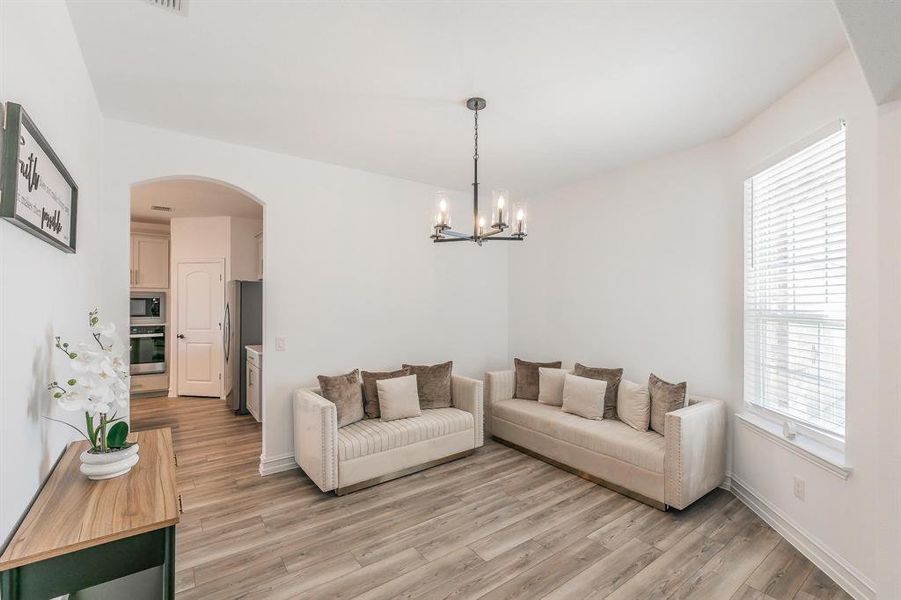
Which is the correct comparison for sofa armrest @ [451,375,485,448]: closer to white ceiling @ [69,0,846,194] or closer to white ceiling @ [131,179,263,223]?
white ceiling @ [69,0,846,194]

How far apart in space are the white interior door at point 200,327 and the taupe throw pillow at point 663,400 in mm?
6009

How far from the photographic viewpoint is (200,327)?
6.46 metres

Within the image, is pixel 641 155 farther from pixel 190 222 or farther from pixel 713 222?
pixel 190 222

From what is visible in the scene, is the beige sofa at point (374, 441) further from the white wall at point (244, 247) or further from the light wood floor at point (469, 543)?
the white wall at point (244, 247)

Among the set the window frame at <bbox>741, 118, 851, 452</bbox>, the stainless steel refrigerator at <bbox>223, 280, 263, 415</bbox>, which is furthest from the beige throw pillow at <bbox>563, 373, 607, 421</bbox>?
the stainless steel refrigerator at <bbox>223, 280, 263, 415</bbox>

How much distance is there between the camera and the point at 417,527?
2770mm

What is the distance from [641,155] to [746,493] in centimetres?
289

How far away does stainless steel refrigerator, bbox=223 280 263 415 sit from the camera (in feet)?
18.4

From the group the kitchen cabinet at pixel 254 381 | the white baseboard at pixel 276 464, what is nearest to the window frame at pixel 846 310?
the white baseboard at pixel 276 464

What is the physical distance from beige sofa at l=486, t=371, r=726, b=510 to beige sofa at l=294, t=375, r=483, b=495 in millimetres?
615

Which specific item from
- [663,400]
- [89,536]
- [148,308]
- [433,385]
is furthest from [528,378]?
[148,308]

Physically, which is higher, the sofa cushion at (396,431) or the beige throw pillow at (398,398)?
the beige throw pillow at (398,398)

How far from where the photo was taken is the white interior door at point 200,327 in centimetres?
639

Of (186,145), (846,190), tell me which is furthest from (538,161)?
(186,145)
